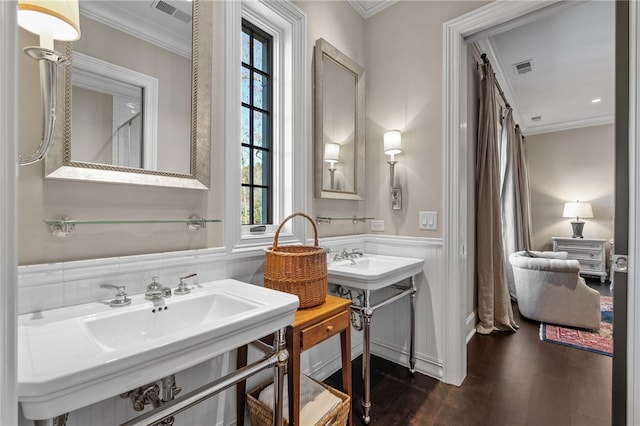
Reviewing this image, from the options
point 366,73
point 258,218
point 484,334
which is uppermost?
point 366,73

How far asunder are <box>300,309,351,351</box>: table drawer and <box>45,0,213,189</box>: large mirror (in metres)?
0.81

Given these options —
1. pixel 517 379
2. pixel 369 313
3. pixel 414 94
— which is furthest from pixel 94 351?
pixel 517 379

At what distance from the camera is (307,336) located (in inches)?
48.9

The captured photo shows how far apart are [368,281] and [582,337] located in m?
2.62

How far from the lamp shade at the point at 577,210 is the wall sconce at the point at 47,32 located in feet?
22.3

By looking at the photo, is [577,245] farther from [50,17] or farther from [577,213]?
[50,17]

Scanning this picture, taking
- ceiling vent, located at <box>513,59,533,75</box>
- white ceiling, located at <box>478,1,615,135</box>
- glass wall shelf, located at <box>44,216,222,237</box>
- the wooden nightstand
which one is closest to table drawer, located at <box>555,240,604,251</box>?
the wooden nightstand

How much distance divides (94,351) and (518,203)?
199 inches

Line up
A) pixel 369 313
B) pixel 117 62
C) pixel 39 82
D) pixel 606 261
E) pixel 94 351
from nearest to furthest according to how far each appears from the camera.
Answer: pixel 94 351 < pixel 39 82 < pixel 117 62 < pixel 369 313 < pixel 606 261

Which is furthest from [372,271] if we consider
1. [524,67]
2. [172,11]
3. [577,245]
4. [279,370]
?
[577,245]

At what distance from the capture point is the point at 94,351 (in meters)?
0.70

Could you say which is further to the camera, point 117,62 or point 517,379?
point 517,379

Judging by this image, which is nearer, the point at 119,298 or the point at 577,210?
the point at 119,298

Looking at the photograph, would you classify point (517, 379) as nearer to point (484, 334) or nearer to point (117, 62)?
point (484, 334)
